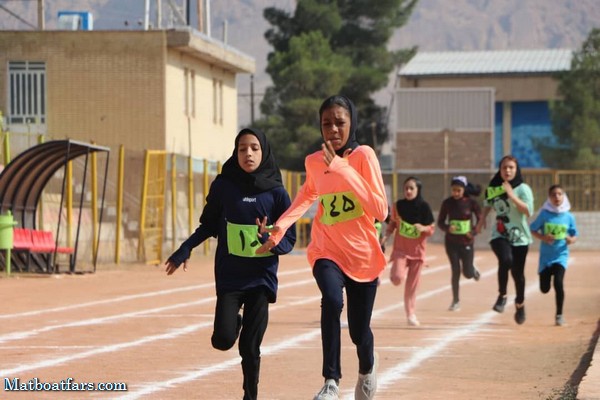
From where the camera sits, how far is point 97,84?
46500 millimetres

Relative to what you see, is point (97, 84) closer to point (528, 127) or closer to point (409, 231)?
point (409, 231)

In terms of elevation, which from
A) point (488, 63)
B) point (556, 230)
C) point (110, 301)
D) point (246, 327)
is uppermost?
point (488, 63)

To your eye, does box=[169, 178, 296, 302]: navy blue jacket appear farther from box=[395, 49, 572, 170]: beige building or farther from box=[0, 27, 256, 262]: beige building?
box=[395, 49, 572, 170]: beige building

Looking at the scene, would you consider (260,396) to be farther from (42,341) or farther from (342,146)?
(42,341)

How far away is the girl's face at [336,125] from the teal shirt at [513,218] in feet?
26.7

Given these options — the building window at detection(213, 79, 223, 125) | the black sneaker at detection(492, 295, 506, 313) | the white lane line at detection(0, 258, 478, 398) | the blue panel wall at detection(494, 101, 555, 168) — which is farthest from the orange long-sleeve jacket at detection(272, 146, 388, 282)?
the blue panel wall at detection(494, 101, 555, 168)

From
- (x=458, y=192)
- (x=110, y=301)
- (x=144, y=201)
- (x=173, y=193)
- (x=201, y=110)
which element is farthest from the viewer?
(x=201, y=110)

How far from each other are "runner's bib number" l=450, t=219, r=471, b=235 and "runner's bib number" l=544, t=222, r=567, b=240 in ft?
10.9

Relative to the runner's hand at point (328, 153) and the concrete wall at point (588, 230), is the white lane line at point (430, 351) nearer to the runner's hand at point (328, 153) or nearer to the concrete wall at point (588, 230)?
the runner's hand at point (328, 153)

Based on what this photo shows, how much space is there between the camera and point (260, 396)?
35.8ft

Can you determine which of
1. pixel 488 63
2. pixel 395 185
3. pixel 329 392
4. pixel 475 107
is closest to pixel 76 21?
pixel 395 185

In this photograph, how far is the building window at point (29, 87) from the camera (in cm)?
4666

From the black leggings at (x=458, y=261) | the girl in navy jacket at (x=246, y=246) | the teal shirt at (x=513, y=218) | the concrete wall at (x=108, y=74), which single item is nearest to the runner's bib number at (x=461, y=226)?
the black leggings at (x=458, y=261)

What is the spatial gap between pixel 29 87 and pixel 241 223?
124 ft
